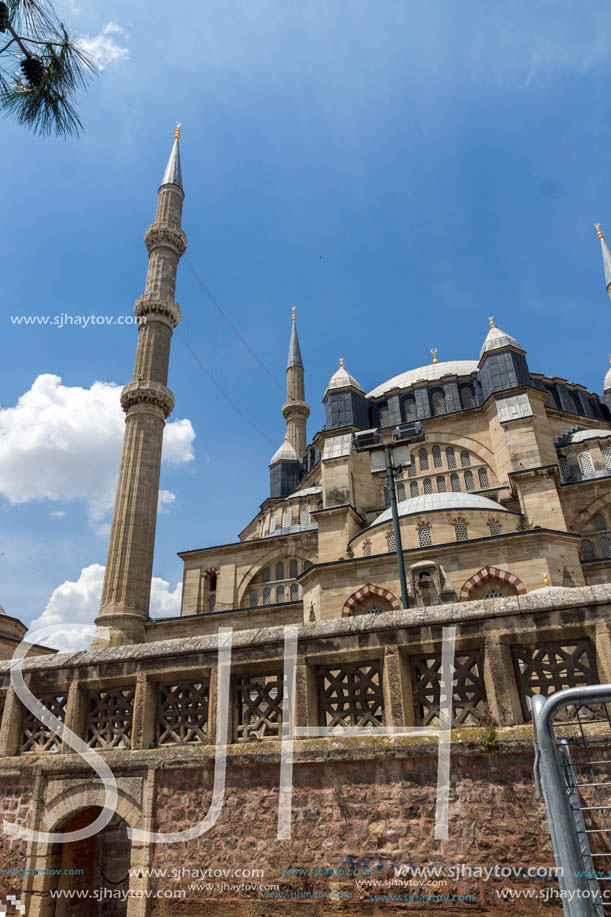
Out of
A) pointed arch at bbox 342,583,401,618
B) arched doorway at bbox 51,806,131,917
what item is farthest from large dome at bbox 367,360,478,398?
arched doorway at bbox 51,806,131,917

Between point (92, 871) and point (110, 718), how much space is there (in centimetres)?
202

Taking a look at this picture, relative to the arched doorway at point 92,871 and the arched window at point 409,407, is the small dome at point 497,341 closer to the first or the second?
the arched window at point 409,407

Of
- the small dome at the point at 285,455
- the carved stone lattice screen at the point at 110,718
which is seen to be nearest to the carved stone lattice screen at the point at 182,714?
the carved stone lattice screen at the point at 110,718

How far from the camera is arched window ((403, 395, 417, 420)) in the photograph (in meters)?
31.2

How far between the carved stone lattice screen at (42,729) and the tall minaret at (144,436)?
16022mm

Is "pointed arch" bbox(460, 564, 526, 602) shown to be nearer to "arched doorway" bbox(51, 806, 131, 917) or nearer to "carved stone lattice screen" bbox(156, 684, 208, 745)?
"arched doorway" bbox(51, 806, 131, 917)

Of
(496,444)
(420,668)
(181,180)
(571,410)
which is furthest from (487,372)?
(420,668)

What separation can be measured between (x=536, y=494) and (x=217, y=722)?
1785 cm

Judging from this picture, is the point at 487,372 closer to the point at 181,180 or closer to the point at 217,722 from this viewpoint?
Answer: the point at 181,180

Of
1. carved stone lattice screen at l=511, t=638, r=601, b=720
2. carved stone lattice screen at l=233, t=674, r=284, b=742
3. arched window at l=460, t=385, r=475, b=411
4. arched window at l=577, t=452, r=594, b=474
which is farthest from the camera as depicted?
arched window at l=460, t=385, r=475, b=411

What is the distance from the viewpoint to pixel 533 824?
419cm

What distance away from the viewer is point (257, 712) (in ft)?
17.6

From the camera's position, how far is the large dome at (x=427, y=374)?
1297 inches

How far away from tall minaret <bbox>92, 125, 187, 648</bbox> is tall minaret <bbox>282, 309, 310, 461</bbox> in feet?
54.5
